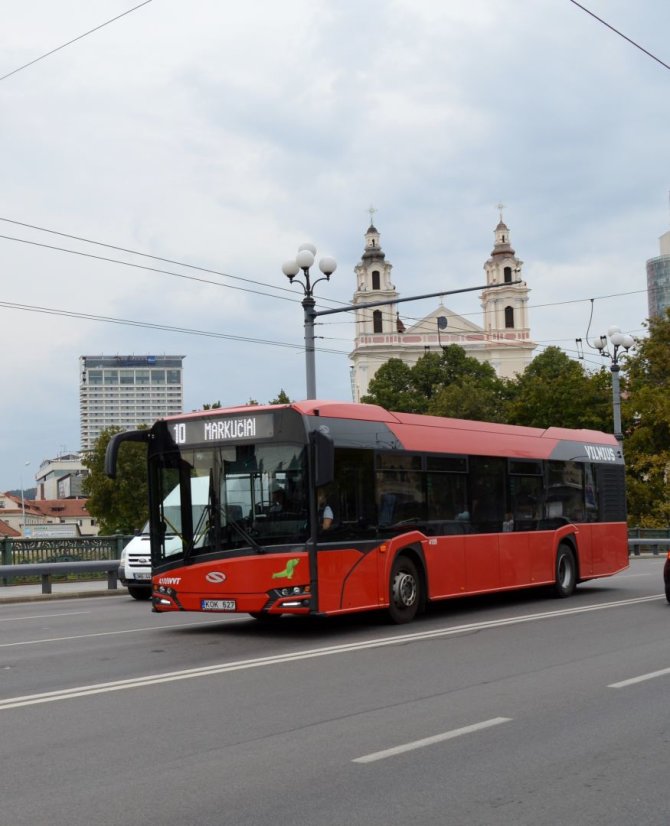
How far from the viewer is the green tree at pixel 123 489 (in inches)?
2739

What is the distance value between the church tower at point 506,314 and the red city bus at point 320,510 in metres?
110

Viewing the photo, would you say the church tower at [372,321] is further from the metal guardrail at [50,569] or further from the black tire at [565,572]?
the black tire at [565,572]

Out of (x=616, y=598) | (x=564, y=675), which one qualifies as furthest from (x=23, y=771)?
(x=616, y=598)

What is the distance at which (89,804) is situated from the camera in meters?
5.70

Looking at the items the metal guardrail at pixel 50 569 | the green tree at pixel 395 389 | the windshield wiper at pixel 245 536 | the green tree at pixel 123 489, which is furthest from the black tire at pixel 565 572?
the green tree at pixel 395 389

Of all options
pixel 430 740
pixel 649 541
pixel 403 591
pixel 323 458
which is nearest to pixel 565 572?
pixel 403 591

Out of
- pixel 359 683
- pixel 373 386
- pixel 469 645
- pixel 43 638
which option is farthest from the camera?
pixel 373 386

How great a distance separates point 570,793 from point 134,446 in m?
64.9

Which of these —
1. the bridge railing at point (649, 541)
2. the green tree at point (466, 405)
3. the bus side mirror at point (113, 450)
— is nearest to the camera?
the bus side mirror at point (113, 450)

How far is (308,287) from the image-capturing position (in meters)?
23.2

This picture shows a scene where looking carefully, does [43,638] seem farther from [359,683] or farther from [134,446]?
[134,446]

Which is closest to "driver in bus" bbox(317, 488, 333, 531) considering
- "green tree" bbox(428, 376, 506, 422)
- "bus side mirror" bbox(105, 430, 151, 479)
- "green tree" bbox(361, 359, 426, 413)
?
"bus side mirror" bbox(105, 430, 151, 479)

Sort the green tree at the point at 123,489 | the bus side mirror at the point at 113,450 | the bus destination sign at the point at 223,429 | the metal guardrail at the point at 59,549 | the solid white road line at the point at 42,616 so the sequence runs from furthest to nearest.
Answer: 1. the green tree at the point at 123,489
2. the metal guardrail at the point at 59,549
3. the solid white road line at the point at 42,616
4. the bus side mirror at the point at 113,450
5. the bus destination sign at the point at 223,429

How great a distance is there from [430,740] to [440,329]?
11910cm
